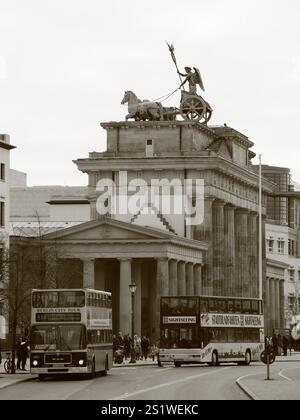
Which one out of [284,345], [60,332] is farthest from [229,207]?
[60,332]

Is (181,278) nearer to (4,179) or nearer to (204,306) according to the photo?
(4,179)

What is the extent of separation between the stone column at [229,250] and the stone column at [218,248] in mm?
1643

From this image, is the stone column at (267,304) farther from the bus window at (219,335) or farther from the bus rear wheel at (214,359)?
the bus window at (219,335)

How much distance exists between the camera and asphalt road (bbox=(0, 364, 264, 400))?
47.5 metres

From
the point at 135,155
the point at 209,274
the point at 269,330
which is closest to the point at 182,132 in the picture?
the point at 135,155

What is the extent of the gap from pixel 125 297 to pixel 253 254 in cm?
4460

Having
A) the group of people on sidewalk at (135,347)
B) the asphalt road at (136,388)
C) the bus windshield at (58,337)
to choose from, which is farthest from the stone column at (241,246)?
the bus windshield at (58,337)

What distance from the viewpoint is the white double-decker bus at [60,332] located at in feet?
207

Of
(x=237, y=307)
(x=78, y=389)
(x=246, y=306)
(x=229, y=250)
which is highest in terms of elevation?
(x=229, y=250)

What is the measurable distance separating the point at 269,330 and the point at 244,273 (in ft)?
21.7

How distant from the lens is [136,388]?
54.3m

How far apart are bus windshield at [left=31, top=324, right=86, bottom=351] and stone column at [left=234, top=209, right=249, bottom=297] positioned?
3831 inches

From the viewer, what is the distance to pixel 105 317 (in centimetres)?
6969
